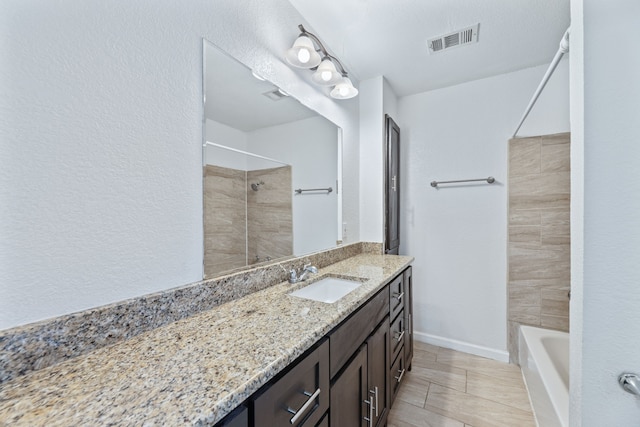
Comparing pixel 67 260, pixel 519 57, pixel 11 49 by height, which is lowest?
pixel 67 260

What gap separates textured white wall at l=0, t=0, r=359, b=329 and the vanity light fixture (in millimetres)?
426

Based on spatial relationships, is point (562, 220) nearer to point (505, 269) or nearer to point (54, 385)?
point (505, 269)

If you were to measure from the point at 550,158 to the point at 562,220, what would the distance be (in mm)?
492

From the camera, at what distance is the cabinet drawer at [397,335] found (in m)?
1.56

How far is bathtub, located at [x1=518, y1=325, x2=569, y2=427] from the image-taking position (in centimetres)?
128

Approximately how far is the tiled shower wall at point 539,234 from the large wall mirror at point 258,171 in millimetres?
1584

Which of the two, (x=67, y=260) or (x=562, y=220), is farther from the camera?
(x=562, y=220)

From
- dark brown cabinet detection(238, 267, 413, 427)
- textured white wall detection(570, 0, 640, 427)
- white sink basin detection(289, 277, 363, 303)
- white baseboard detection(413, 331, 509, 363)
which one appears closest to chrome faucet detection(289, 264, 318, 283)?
white sink basin detection(289, 277, 363, 303)

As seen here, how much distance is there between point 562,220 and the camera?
201 centimetres

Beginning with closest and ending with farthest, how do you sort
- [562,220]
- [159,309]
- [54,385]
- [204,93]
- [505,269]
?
[54,385]
[159,309]
[204,93]
[562,220]
[505,269]

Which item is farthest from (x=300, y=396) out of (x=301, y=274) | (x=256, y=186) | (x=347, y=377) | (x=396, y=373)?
(x=396, y=373)

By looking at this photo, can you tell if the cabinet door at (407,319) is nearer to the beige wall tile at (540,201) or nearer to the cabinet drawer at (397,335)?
the cabinet drawer at (397,335)

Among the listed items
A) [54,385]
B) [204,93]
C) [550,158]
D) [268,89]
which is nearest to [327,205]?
[268,89]

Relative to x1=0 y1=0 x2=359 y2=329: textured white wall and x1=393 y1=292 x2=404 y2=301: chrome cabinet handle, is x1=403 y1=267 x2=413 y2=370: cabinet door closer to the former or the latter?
x1=393 y1=292 x2=404 y2=301: chrome cabinet handle
